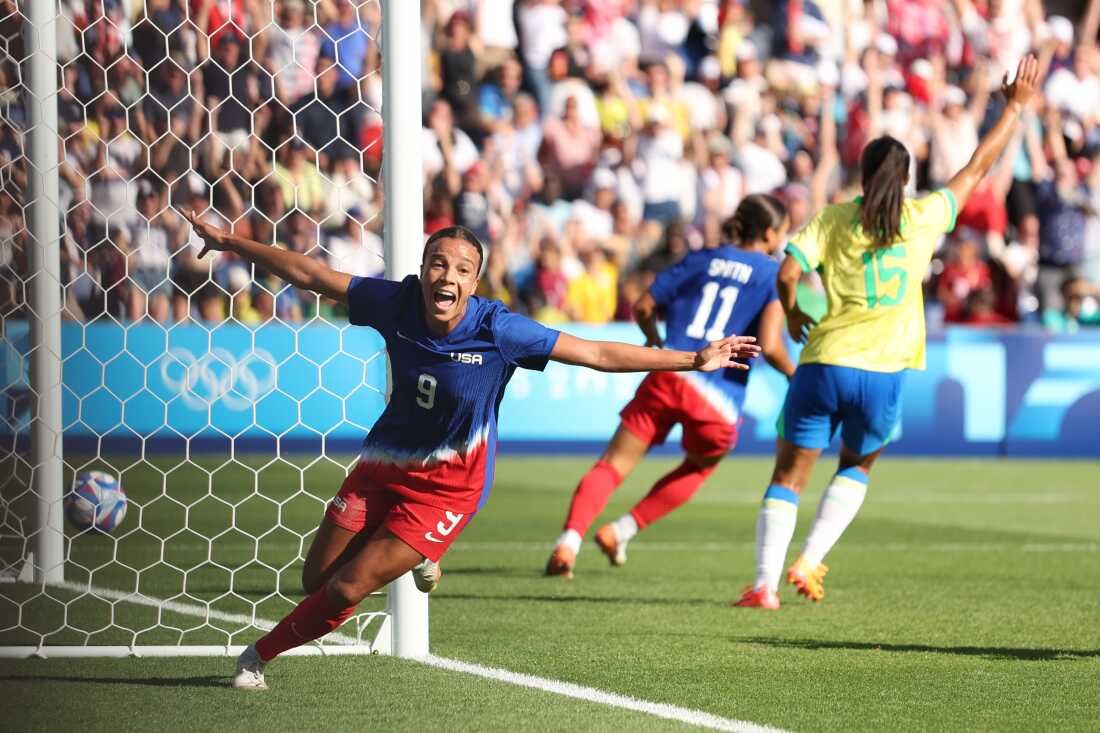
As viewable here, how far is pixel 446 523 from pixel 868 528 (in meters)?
6.41

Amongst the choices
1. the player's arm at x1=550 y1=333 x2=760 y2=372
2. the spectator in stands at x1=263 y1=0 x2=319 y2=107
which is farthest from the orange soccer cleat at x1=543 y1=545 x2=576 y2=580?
the spectator in stands at x1=263 y1=0 x2=319 y2=107

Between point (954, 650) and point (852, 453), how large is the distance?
126 centimetres

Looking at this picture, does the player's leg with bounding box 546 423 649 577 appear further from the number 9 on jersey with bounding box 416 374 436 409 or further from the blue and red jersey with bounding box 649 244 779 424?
the number 9 on jersey with bounding box 416 374 436 409

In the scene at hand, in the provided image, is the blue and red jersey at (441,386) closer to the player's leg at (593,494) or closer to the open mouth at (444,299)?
the open mouth at (444,299)

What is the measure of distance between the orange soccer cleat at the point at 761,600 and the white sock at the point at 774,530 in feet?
0.11

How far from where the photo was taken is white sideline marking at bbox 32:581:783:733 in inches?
203

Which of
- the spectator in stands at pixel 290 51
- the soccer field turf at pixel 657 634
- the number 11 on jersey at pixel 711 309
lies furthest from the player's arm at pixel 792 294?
the spectator in stands at pixel 290 51

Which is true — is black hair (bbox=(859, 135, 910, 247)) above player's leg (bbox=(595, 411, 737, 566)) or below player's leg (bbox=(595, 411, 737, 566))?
above

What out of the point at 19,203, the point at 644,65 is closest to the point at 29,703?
the point at 19,203

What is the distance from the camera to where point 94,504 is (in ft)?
27.6

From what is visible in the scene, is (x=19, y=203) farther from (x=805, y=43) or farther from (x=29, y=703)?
(x=805, y=43)

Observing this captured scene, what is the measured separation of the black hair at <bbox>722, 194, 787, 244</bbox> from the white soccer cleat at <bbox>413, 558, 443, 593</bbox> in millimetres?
3218

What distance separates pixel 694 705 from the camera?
546 centimetres

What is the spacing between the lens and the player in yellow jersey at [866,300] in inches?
292
